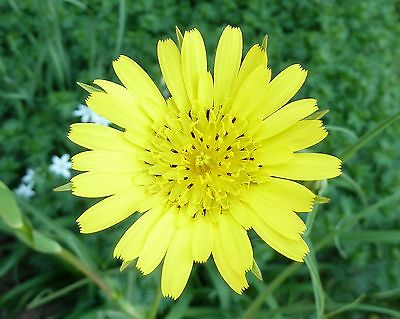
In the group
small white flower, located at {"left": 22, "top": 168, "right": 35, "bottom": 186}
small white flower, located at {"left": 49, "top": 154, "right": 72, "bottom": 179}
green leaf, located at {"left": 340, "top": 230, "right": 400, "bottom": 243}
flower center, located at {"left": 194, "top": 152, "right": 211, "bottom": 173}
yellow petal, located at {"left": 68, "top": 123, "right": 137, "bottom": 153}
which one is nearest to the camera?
yellow petal, located at {"left": 68, "top": 123, "right": 137, "bottom": 153}

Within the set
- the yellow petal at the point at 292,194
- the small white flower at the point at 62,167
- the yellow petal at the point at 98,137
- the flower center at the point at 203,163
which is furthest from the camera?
the small white flower at the point at 62,167

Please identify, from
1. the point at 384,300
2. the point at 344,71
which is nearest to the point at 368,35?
the point at 344,71

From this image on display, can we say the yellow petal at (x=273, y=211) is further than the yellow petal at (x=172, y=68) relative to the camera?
No

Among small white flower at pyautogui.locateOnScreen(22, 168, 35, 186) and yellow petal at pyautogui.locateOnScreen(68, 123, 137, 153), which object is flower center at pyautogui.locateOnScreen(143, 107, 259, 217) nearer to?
yellow petal at pyautogui.locateOnScreen(68, 123, 137, 153)

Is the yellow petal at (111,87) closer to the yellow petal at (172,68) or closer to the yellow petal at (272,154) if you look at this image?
the yellow petal at (172,68)

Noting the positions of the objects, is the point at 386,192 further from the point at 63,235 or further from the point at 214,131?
the point at 63,235

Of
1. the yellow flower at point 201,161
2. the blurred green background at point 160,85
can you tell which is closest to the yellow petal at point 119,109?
the yellow flower at point 201,161

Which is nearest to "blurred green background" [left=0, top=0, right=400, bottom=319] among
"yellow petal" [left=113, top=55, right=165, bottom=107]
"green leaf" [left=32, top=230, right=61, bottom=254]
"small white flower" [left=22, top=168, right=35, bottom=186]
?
"small white flower" [left=22, top=168, right=35, bottom=186]
